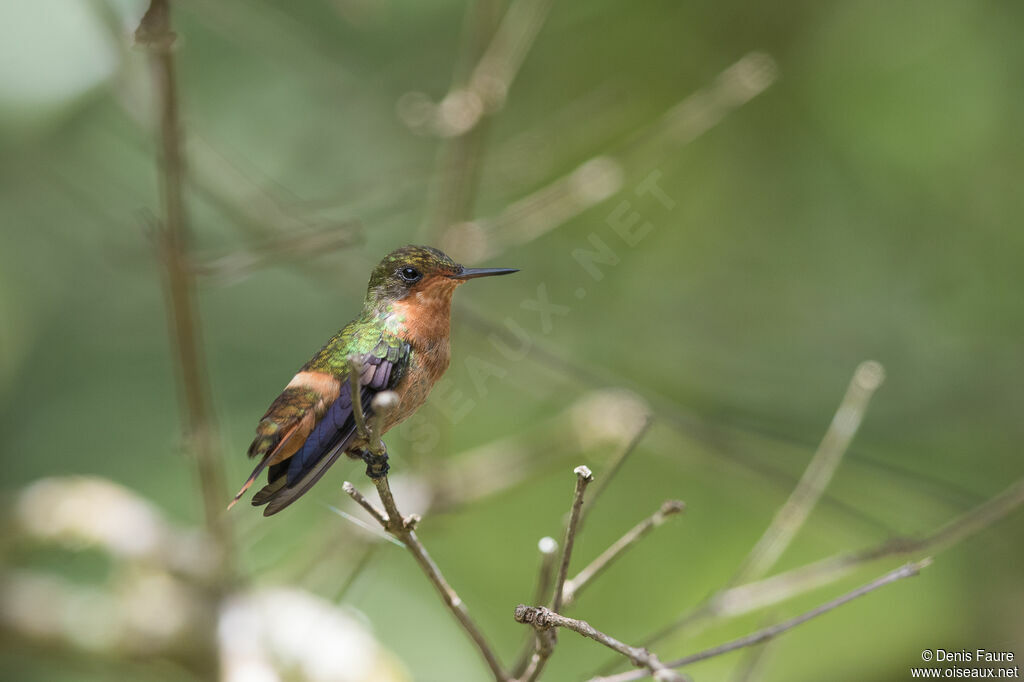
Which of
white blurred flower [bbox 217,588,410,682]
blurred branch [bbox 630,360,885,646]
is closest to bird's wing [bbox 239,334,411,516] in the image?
blurred branch [bbox 630,360,885,646]

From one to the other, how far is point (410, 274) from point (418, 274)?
15 millimetres

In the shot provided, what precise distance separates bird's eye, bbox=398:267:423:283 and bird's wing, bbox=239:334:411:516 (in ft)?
0.31

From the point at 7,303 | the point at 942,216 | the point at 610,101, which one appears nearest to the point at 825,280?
the point at 942,216

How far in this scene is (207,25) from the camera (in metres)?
6.70

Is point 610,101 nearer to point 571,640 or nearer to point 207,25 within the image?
point 571,640

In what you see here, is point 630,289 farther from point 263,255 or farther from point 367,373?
point 367,373

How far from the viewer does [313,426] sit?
1300 millimetres

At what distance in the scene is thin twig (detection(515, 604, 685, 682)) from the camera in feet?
3.95

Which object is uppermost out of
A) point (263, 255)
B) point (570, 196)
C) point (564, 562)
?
point (570, 196)

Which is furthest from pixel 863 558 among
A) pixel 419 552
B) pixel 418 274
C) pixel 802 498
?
pixel 418 274

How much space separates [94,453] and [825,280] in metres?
4.63

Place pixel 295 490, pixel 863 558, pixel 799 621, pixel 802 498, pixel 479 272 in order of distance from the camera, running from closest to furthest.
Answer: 1. pixel 295 490
2. pixel 479 272
3. pixel 799 621
4. pixel 863 558
5. pixel 802 498

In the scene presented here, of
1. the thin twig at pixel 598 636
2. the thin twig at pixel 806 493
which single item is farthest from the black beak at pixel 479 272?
the thin twig at pixel 806 493

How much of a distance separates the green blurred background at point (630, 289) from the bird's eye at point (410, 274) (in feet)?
7.65
